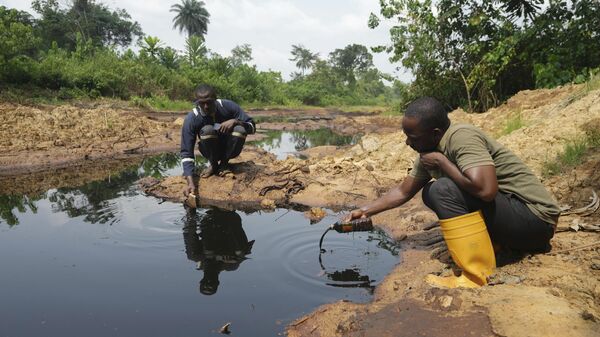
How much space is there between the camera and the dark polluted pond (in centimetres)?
A: 258

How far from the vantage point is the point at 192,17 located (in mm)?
42688

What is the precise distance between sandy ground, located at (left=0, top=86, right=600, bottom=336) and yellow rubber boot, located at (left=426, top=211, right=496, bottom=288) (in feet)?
0.32

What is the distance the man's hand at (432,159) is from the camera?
2.55 metres

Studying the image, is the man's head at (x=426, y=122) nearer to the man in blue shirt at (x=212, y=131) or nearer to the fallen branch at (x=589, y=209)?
the fallen branch at (x=589, y=209)

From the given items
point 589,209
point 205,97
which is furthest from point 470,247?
point 205,97

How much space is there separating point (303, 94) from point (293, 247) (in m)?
32.1

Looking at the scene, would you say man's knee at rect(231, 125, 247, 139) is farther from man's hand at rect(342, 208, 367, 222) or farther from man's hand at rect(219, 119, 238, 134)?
man's hand at rect(342, 208, 367, 222)

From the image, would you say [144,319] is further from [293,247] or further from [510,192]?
[510,192]

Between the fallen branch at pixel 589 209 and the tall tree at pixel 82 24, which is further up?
the tall tree at pixel 82 24

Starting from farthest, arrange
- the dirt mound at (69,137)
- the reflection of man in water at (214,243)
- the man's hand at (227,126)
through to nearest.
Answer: the dirt mound at (69,137) → the man's hand at (227,126) → the reflection of man in water at (214,243)

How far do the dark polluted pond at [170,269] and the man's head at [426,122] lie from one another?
3.65 feet

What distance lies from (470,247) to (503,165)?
20.2 inches

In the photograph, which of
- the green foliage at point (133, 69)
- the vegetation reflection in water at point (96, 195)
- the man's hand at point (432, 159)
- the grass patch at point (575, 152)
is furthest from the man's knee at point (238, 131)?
the green foliage at point (133, 69)

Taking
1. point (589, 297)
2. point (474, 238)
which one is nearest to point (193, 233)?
point (474, 238)
